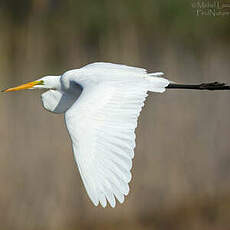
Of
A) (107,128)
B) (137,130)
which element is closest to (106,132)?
(107,128)

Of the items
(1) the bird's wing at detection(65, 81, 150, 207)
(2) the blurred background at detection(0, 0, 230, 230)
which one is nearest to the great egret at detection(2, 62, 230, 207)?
(1) the bird's wing at detection(65, 81, 150, 207)

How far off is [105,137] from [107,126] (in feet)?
0.20

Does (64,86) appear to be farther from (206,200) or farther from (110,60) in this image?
(206,200)

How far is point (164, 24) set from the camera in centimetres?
539

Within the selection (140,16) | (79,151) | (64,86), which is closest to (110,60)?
(140,16)

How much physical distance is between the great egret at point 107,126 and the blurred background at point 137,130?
2.96 ft

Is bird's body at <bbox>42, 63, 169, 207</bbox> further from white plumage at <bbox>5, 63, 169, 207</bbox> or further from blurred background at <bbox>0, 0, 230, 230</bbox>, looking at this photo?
blurred background at <bbox>0, 0, 230, 230</bbox>

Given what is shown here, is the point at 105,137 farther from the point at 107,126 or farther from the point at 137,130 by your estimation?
the point at 137,130

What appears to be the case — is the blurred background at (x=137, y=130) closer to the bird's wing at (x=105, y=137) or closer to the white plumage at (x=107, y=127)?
the white plumage at (x=107, y=127)

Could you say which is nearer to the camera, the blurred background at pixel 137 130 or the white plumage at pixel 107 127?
the white plumage at pixel 107 127

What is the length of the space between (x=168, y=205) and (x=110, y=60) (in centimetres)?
90

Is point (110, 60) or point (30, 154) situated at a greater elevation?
point (110, 60)

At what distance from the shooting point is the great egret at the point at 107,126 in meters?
3.16

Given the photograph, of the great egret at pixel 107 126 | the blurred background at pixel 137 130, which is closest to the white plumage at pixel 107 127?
A: the great egret at pixel 107 126
